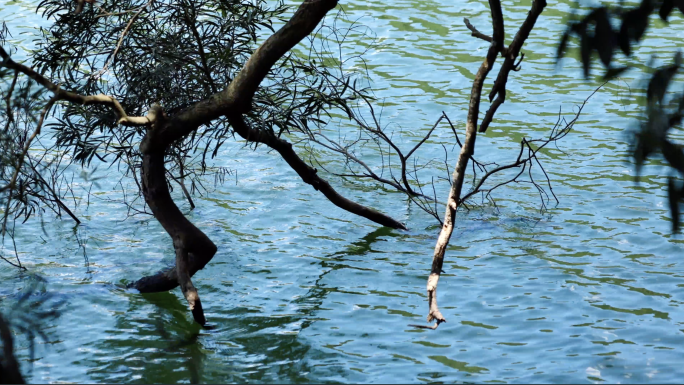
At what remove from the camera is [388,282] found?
24.8ft

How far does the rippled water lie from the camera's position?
608 centimetres

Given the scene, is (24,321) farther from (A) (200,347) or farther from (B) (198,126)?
(B) (198,126)

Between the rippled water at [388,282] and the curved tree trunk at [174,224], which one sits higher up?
the curved tree trunk at [174,224]

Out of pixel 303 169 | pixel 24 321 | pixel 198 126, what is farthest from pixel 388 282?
pixel 24 321

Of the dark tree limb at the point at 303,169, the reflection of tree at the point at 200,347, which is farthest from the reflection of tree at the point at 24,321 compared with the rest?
the dark tree limb at the point at 303,169

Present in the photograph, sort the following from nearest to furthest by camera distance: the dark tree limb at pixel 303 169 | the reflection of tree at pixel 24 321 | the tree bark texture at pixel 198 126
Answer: the reflection of tree at pixel 24 321, the tree bark texture at pixel 198 126, the dark tree limb at pixel 303 169

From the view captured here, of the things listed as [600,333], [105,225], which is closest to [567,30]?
[600,333]

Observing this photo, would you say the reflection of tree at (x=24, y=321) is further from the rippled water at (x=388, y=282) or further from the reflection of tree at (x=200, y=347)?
the reflection of tree at (x=200, y=347)

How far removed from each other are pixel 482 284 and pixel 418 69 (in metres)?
6.37

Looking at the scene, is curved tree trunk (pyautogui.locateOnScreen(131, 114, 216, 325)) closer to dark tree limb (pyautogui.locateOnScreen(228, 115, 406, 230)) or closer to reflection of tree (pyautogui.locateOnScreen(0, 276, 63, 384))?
dark tree limb (pyautogui.locateOnScreen(228, 115, 406, 230))

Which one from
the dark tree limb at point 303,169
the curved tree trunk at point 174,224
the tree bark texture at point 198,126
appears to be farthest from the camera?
the dark tree limb at point 303,169

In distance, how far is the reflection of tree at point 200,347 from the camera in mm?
5945

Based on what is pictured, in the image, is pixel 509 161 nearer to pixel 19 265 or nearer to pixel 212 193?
pixel 212 193

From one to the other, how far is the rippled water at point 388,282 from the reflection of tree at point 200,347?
0.05 ft
